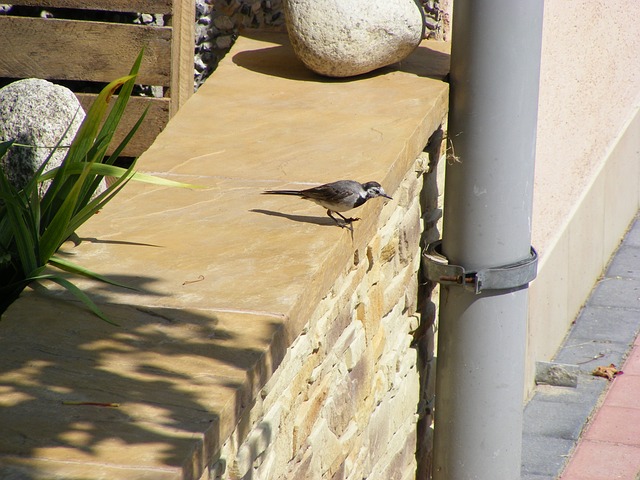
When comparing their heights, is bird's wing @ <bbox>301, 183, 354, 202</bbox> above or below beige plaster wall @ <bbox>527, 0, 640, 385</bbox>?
above

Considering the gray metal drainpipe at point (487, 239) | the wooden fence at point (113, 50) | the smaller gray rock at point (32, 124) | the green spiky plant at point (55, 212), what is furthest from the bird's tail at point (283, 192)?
the wooden fence at point (113, 50)

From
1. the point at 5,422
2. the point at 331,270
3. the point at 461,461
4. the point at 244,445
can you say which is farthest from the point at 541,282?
the point at 5,422

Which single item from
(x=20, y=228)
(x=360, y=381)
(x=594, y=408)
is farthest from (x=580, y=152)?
(x=20, y=228)

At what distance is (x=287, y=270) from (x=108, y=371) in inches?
30.8

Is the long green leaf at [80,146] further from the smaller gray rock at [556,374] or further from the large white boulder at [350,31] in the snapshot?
the smaller gray rock at [556,374]

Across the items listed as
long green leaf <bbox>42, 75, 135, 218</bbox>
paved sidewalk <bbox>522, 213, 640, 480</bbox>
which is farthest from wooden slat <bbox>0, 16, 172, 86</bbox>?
paved sidewalk <bbox>522, 213, 640, 480</bbox>

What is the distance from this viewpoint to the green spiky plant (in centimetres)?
314

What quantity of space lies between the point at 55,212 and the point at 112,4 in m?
2.14

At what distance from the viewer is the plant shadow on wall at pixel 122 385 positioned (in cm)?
231

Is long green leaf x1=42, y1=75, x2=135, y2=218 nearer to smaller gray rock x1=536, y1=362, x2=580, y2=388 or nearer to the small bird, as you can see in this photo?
the small bird

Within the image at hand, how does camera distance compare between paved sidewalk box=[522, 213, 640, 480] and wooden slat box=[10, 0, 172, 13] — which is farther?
paved sidewalk box=[522, 213, 640, 480]

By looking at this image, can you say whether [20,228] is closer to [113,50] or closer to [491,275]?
[491,275]

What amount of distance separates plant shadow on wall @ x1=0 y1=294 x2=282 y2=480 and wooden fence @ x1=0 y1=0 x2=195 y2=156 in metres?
2.45

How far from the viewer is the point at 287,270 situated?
3.26m
